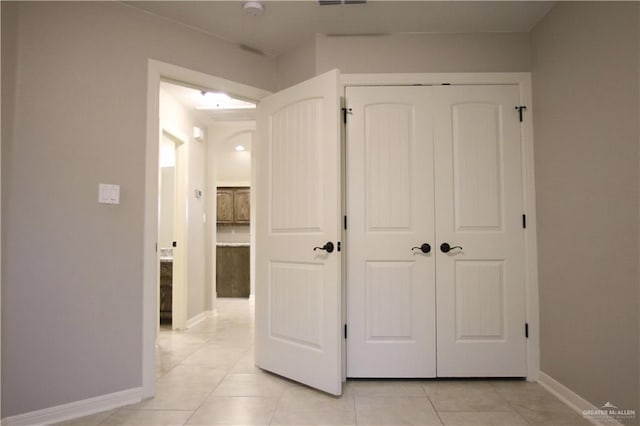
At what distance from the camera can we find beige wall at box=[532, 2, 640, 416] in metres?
1.95

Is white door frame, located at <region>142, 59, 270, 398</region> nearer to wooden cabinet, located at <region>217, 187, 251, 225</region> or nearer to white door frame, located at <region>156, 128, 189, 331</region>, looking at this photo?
white door frame, located at <region>156, 128, 189, 331</region>

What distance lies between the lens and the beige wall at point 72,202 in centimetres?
217

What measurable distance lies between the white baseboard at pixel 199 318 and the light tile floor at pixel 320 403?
142 cm

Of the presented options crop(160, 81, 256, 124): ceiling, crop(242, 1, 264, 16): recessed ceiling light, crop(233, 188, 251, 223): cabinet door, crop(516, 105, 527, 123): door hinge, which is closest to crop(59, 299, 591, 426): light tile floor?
crop(516, 105, 527, 123): door hinge

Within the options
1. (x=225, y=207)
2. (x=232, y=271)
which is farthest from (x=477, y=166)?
(x=225, y=207)

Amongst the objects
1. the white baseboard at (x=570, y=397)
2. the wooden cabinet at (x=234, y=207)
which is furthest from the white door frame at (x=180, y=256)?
the white baseboard at (x=570, y=397)

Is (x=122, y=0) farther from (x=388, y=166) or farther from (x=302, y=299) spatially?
(x=302, y=299)

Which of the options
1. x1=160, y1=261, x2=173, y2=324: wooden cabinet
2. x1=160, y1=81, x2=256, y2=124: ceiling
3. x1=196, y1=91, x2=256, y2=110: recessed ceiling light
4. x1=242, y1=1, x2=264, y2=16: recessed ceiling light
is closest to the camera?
x1=242, y1=1, x2=264, y2=16: recessed ceiling light

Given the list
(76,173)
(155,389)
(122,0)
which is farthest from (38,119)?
(155,389)

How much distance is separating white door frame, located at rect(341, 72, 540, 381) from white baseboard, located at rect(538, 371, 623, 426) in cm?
10

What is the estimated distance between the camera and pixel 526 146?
2.82m

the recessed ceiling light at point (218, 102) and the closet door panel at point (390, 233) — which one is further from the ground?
the recessed ceiling light at point (218, 102)

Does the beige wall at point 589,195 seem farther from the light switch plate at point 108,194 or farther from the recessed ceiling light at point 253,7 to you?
the light switch plate at point 108,194

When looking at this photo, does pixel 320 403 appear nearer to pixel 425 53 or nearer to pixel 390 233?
pixel 390 233
